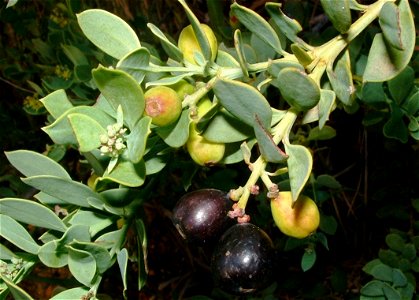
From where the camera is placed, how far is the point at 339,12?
869 mm

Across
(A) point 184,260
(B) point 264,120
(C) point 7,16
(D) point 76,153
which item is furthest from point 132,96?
(A) point 184,260

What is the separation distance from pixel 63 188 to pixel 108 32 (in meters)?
0.25

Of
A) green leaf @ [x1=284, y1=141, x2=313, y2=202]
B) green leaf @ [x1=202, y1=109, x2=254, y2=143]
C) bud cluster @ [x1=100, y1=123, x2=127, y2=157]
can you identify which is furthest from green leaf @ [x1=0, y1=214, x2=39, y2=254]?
green leaf @ [x1=284, y1=141, x2=313, y2=202]

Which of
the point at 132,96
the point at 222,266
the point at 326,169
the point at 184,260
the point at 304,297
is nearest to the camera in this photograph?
the point at 132,96

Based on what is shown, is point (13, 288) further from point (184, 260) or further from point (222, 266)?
point (184, 260)

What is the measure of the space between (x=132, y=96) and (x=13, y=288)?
0.33m

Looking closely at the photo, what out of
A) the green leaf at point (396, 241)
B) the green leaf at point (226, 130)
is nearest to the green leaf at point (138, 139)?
the green leaf at point (226, 130)

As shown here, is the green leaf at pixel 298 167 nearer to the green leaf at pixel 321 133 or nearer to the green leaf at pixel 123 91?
the green leaf at pixel 123 91

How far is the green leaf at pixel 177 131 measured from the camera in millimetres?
886

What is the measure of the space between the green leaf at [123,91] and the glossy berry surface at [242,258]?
24 centimetres

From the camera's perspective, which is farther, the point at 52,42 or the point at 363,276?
the point at 363,276

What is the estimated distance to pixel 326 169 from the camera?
213cm

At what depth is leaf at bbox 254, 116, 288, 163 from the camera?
0.80 meters

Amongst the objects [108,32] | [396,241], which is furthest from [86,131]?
[396,241]
